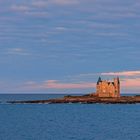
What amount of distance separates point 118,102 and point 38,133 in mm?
128846

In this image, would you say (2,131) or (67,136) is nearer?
(67,136)

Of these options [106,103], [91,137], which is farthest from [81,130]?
[106,103]

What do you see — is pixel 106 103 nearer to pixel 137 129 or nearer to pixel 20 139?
pixel 137 129

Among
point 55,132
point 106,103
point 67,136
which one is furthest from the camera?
point 106,103

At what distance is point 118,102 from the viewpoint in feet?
650

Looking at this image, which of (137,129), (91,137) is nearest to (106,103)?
(137,129)

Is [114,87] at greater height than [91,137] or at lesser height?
greater

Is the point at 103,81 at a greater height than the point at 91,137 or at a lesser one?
greater

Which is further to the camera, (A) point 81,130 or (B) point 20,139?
(A) point 81,130

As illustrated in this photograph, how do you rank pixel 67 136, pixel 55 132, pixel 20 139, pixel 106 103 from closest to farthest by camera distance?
1. pixel 20 139
2. pixel 67 136
3. pixel 55 132
4. pixel 106 103

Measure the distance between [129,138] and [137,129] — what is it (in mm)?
14086

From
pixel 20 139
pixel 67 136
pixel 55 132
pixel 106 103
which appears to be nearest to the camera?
pixel 20 139

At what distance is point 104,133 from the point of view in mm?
71812

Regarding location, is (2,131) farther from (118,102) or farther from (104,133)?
(118,102)
